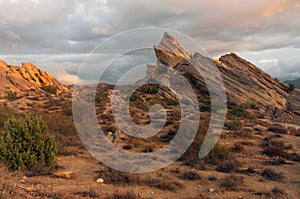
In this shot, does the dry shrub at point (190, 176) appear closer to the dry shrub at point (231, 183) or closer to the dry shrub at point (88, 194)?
the dry shrub at point (231, 183)

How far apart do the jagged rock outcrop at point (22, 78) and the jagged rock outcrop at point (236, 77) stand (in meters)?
22.8

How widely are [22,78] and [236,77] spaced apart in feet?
121

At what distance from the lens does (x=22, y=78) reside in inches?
1870

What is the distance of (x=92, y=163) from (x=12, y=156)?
3.43 metres

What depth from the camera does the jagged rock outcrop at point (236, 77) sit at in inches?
1432

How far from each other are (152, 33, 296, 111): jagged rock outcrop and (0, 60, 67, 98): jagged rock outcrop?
74.9ft

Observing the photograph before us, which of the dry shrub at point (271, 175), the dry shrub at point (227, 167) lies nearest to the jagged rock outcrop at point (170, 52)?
the dry shrub at point (227, 167)

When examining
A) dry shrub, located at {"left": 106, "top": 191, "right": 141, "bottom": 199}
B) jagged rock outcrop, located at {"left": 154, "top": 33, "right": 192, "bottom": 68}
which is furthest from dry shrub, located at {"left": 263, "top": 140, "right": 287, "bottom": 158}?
jagged rock outcrop, located at {"left": 154, "top": 33, "right": 192, "bottom": 68}

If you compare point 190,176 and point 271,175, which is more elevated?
point 190,176

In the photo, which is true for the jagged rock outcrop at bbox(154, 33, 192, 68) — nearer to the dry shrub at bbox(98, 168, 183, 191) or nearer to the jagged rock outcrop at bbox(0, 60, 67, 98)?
the jagged rock outcrop at bbox(0, 60, 67, 98)

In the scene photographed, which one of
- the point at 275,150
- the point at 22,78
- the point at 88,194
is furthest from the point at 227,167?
the point at 22,78

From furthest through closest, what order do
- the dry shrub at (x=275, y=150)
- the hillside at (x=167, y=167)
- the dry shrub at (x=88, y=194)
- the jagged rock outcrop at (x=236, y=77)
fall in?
1. the jagged rock outcrop at (x=236, y=77)
2. the dry shrub at (x=275, y=150)
3. the hillside at (x=167, y=167)
4. the dry shrub at (x=88, y=194)

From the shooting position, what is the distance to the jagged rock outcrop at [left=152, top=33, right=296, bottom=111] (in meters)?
36.4

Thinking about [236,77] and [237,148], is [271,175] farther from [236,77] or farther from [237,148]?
[236,77]
